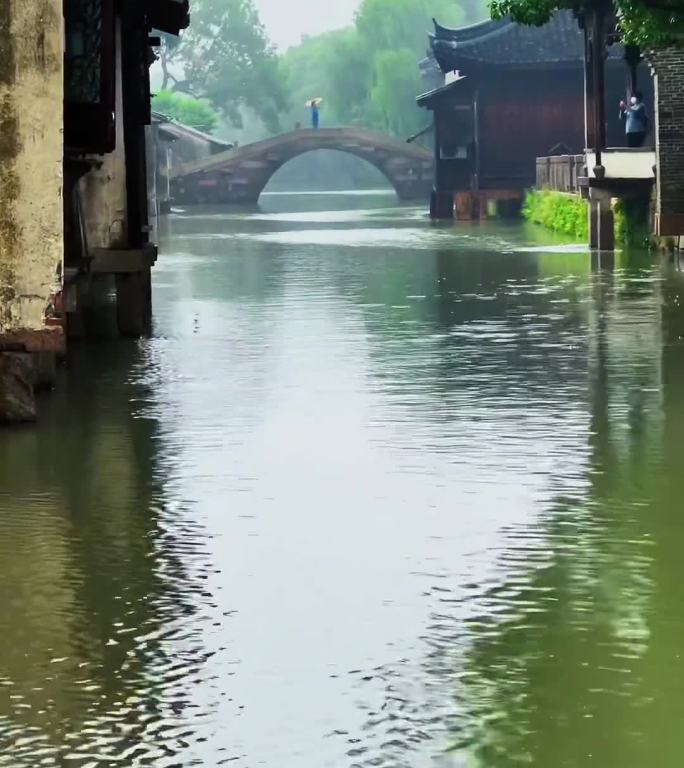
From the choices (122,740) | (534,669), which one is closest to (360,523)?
(534,669)

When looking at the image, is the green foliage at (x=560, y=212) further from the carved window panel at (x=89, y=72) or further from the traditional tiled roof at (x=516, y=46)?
the carved window panel at (x=89, y=72)

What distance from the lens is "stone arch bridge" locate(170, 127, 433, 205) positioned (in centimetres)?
6375

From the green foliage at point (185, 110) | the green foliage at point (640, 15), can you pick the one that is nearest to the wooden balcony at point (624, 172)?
the green foliage at point (640, 15)

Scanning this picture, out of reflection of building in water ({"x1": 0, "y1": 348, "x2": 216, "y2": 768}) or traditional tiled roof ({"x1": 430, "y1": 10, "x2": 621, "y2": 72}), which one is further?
traditional tiled roof ({"x1": 430, "y1": 10, "x2": 621, "y2": 72})

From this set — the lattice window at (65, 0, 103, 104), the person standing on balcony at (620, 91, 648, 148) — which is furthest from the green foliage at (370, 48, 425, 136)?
the lattice window at (65, 0, 103, 104)

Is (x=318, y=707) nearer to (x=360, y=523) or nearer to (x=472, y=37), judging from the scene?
(x=360, y=523)

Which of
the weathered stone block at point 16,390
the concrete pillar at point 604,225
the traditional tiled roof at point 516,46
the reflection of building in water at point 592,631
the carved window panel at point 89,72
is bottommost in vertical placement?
the reflection of building in water at point 592,631

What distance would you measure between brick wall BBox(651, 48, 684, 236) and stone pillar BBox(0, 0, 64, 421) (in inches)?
618

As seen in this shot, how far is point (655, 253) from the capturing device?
26172 mm

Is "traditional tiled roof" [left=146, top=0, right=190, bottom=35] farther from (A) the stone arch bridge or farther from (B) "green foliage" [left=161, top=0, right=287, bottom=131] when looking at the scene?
(B) "green foliage" [left=161, top=0, right=287, bottom=131]

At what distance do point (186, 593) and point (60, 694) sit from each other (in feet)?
4.28

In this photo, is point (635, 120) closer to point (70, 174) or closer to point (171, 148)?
point (70, 174)

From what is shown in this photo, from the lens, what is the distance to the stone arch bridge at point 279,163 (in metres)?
63.8

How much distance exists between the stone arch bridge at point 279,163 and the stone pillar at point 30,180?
2047 inches
